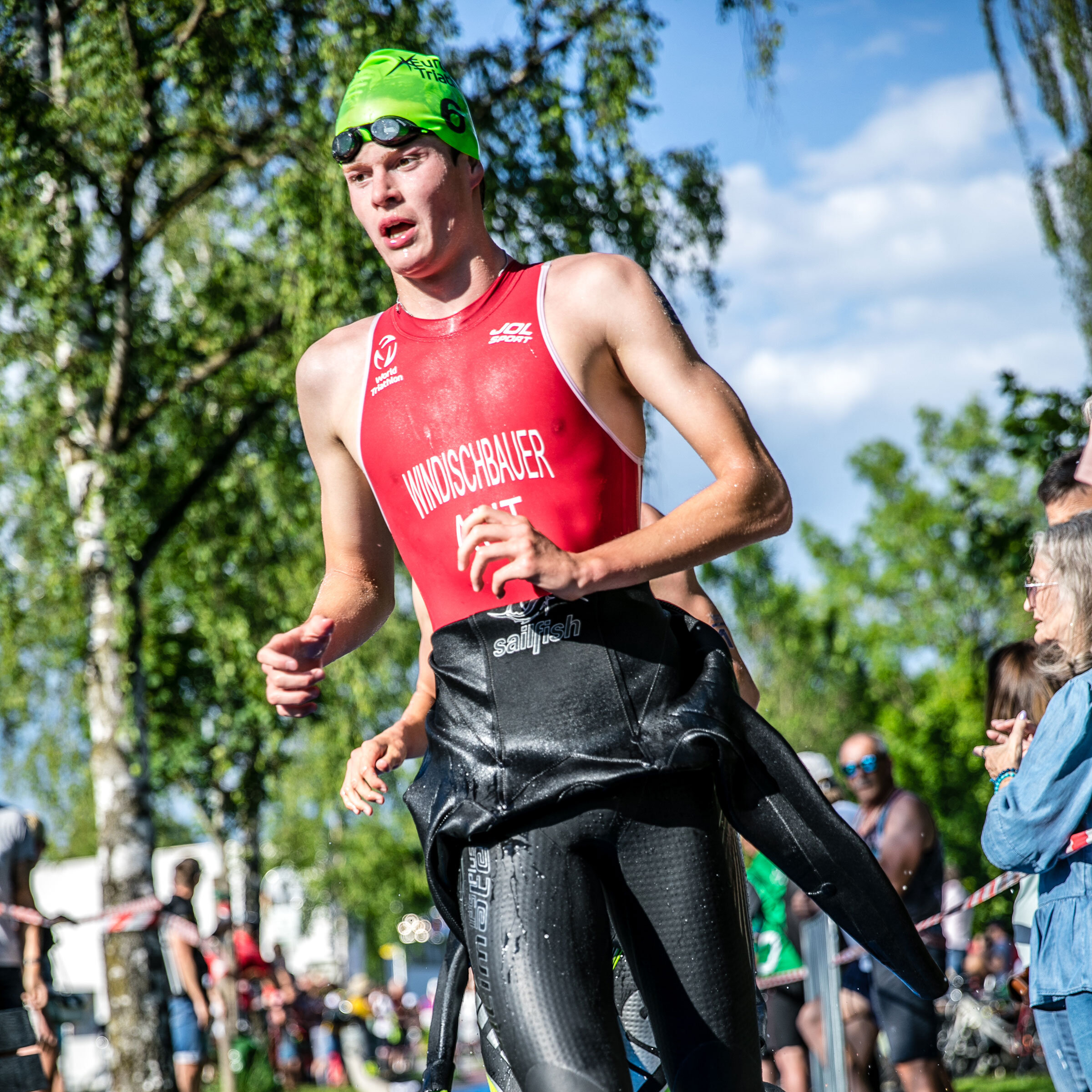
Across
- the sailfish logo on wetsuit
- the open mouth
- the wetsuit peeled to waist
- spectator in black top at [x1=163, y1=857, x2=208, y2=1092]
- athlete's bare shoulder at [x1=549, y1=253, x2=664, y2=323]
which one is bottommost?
spectator in black top at [x1=163, y1=857, x2=208, y2=1092]

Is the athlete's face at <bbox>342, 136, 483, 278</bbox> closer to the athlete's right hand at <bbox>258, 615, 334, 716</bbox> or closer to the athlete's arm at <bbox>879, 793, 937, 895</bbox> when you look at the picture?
the athlete's right hand at <bbox>258, 615, 334, 716</bbox>

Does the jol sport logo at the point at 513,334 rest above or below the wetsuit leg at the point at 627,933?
above

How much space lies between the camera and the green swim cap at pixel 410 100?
7.70 feet

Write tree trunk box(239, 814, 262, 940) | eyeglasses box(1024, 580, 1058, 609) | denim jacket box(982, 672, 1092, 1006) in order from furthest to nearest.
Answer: tree trunk box(239, 814, 262, 940)
eyeglasses box(1024, 580, 1058, 609)
denim jacket box(982, 672, 1092, 1006)

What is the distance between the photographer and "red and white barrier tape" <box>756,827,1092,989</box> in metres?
3.14

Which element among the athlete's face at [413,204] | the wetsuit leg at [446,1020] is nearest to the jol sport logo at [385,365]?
the athlete's face at [413,204]

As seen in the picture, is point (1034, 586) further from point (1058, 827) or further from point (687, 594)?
point (687, 594)

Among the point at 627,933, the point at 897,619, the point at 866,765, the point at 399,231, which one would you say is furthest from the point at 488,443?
the point at 897,619

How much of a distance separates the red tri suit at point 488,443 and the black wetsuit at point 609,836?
0.49 feet

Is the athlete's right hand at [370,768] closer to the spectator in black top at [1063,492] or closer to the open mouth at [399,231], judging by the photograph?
the open mouth at [399,231]

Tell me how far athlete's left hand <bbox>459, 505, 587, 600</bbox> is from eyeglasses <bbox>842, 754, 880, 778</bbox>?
495 centimetres

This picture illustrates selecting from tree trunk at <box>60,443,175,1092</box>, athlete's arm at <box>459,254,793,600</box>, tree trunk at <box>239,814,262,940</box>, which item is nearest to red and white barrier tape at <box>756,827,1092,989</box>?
athlete's arm at <box>459,254,793,600</box>

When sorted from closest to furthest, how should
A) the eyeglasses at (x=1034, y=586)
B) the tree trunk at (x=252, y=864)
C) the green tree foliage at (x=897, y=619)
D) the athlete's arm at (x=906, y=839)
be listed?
the eyeglasses at (x=1034, y=586) → the athlete's arm at (x=906, y=839) → the tree trunk at (x=252, y=864) → the green tree foliage at (x=897, y=619)

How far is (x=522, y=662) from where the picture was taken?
209 cm
